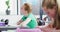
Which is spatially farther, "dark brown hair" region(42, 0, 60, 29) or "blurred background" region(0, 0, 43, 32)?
"blurred background" region(0, 0, 43, 32)

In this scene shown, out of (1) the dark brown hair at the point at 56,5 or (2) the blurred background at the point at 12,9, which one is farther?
(2) the blurred background at the point at 12,9

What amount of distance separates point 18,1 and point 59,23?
8.96 feet

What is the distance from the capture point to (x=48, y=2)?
3.19 ft

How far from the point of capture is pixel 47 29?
109 centimetres

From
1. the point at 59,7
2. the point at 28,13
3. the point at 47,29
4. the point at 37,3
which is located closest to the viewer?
the point at 59,7

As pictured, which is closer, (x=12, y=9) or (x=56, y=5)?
(x=56, y=5)

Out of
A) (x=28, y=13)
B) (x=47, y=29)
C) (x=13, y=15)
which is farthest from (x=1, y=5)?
(x=47, y=29)

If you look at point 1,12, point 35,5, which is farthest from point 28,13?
point 1,12

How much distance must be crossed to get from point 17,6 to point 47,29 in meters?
2.58

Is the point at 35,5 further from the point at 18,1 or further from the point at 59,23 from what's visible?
the point at 59,23

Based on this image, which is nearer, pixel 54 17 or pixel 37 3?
pixel 54 17

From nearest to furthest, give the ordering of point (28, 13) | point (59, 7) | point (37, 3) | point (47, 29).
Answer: point (59, 7) < point (47, 29) < point (28, 13) < point (37, 3)

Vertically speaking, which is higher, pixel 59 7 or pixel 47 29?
pixel 59 7

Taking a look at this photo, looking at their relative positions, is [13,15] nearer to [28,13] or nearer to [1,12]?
[1,12]
